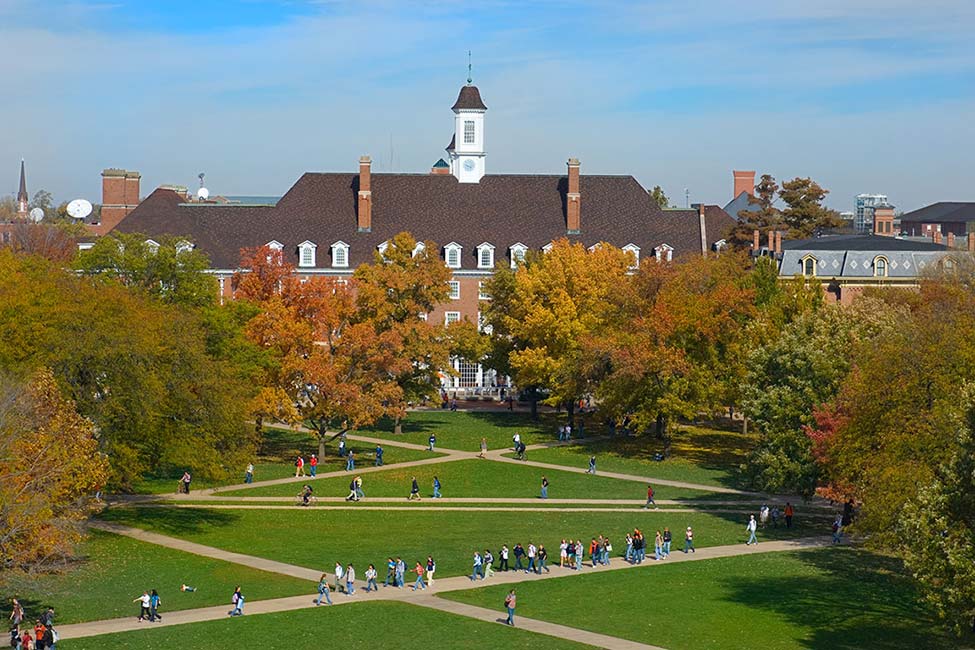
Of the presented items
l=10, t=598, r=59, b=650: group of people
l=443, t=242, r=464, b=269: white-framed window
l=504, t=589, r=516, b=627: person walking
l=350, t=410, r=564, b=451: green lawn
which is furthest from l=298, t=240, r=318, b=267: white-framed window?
l=504, t=589, r=516, b=627: person walking

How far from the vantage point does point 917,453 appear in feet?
150

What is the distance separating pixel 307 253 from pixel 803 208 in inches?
1608

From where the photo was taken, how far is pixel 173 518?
55.4 m

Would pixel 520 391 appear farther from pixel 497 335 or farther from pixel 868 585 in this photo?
pixel 868 585

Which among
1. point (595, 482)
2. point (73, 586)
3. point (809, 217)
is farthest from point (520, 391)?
point (73, 586)

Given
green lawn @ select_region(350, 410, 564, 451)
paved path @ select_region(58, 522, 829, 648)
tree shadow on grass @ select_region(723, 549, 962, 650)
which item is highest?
green lawn @ select_region(350, 410, 564, 451)

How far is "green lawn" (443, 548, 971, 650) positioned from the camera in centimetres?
4069

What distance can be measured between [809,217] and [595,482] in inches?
2248

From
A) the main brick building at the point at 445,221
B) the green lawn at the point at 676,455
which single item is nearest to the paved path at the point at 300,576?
the green lawn at the point at 676,455

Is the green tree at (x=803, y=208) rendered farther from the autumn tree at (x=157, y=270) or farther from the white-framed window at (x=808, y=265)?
the autumn tree at (x=157, y=270)

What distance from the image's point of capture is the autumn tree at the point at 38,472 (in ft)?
126

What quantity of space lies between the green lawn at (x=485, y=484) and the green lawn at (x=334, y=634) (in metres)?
19.7

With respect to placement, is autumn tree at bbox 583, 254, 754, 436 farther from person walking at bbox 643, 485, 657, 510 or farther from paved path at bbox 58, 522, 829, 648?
paved path at bbox 58, 522, 829, 648

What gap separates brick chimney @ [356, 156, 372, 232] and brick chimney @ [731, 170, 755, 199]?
4635cm
